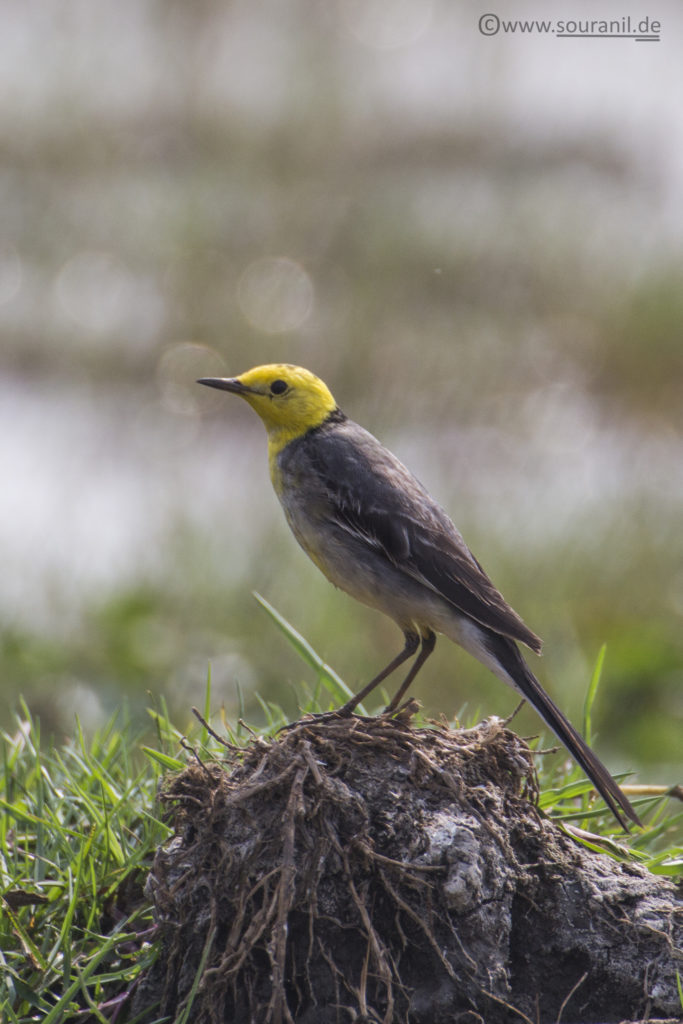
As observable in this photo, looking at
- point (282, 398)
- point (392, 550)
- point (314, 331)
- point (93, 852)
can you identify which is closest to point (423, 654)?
point (392, 550)

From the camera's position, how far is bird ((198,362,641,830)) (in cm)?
372

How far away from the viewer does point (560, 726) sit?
3.36 m

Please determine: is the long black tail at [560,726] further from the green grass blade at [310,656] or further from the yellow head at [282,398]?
the yellow head at [282,398]

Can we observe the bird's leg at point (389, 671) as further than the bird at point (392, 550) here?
No

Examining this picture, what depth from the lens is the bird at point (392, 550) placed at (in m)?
3.72

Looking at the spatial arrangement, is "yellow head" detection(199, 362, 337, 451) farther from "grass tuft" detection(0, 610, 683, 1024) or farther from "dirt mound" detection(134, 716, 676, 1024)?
"dirt mound" detection(134, 716, 676, 1024)

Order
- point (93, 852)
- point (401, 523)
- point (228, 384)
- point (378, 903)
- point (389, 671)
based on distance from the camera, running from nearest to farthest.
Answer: point (378, 903) < point (93, 852) < point (389, 671) < point (401, 523) < point (228, 384)

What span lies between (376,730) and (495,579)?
166 inches

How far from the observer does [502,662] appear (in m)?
3.73

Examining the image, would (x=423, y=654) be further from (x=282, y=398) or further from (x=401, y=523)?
(x=282, y=398)

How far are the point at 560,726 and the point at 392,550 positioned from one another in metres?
0.78

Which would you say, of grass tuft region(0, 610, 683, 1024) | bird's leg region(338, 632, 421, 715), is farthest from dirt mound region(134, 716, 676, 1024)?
bird's leg region(338, 632, 421, 715)

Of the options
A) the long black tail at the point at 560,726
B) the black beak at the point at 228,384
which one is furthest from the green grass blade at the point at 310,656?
the black beak at the point at 228,384

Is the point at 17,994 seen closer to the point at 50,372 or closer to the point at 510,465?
the point at 510,465
